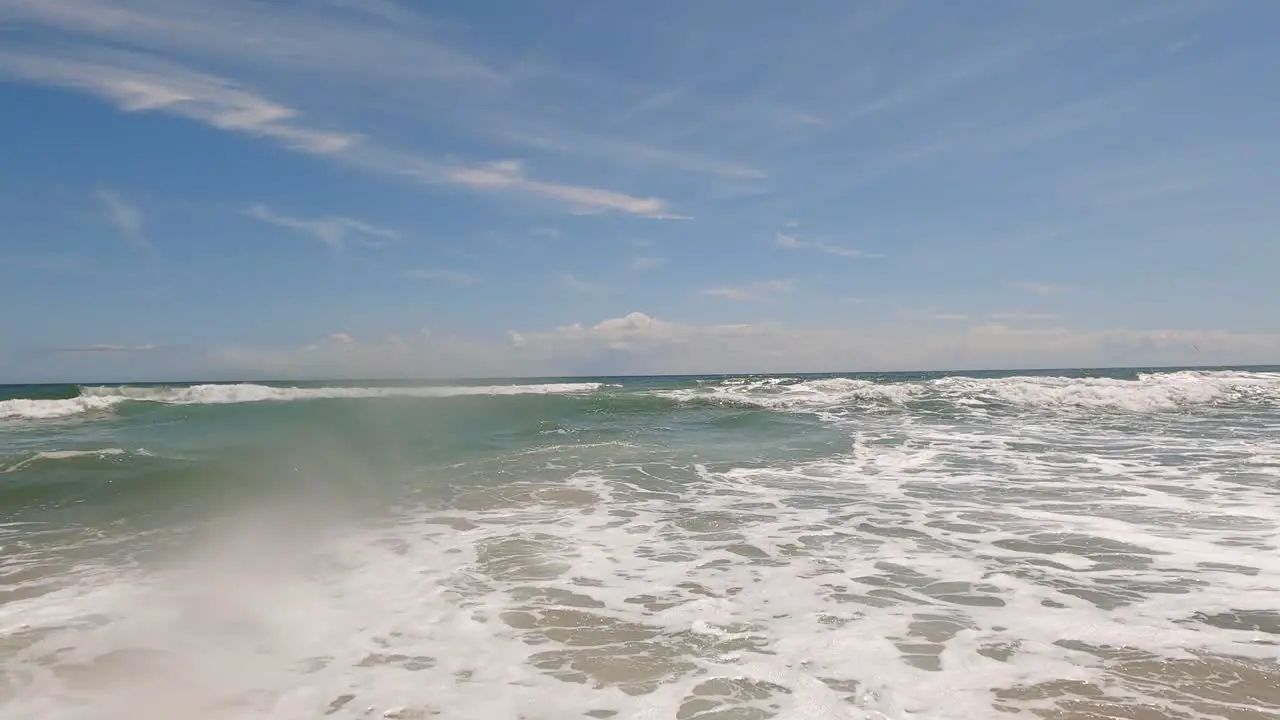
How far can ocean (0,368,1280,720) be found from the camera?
396 cm

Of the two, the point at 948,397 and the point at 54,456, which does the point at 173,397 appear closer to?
the point at 54,456

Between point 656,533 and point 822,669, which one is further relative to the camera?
point 656,533

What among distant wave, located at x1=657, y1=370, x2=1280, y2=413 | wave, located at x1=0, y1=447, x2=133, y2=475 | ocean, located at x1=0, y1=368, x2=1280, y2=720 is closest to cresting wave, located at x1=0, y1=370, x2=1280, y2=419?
distant wave, located at x1=657, y1=370, x2=1280, y2=413

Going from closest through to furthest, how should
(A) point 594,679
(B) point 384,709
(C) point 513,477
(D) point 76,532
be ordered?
(B) point 384,709, (A) point 594,679, (D) point 76,532, (C) point 513,477

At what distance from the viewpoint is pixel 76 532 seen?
809 cm

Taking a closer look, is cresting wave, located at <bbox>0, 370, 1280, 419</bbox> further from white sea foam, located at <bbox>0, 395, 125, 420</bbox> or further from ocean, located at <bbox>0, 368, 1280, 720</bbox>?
ocean, located at <bbox>0, 368, 1280, 720</bbox>

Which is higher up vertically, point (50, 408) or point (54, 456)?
point (50, 408)

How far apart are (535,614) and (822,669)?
2.08m

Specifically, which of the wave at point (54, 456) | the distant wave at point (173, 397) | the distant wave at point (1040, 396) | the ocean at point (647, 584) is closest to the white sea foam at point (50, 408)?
the distant wave at point (173, 397)

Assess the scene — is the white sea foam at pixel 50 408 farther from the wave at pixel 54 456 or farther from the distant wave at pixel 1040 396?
the distant wave at pixel 1040 396

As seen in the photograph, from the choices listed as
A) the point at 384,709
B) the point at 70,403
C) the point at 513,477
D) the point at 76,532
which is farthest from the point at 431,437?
the point at 70,403

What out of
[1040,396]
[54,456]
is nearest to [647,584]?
[54,456]

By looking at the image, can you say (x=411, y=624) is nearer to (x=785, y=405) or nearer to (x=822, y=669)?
(x=822, y=669)

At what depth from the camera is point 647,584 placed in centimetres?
597
